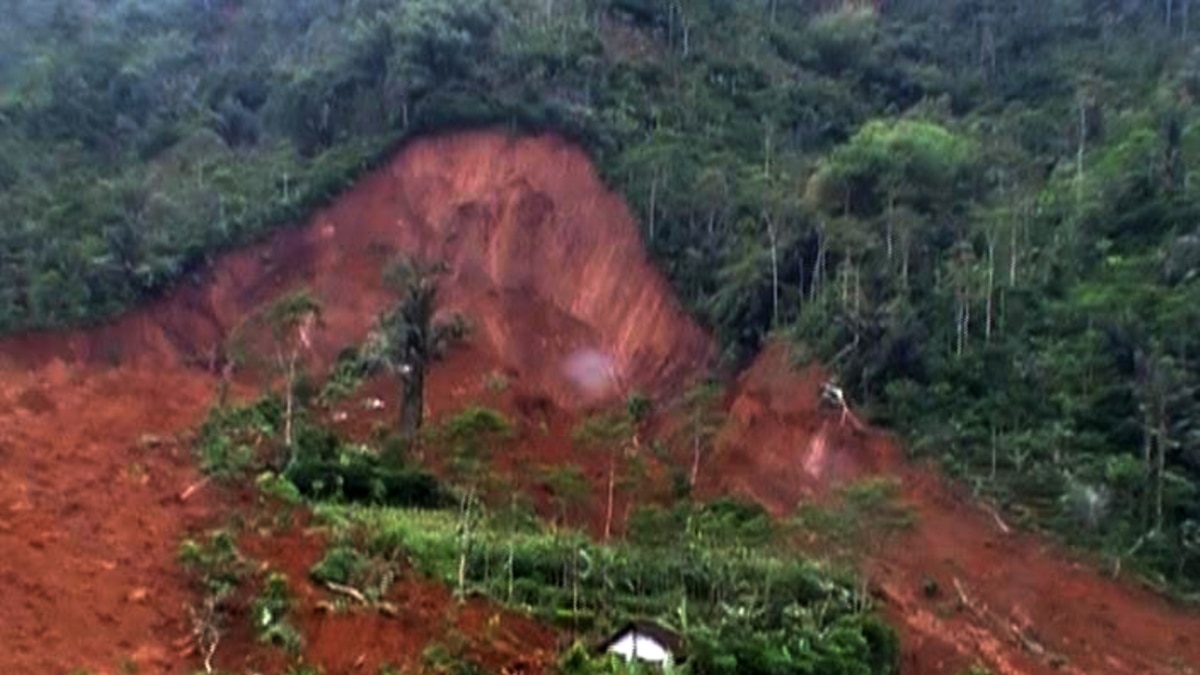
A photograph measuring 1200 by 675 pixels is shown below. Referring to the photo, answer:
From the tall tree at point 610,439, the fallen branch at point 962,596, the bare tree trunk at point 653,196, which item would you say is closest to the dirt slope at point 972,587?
the fallen branch at point 962,596

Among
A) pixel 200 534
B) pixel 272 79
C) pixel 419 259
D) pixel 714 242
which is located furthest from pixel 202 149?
pixel 200 534

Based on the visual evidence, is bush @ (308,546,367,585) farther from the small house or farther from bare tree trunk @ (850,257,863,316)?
bare tree trunk @ (850,257,863,316)

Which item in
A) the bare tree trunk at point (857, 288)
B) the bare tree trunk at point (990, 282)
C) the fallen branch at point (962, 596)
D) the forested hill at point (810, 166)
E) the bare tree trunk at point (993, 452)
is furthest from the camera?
the bare tree trunk at point (990, 282)

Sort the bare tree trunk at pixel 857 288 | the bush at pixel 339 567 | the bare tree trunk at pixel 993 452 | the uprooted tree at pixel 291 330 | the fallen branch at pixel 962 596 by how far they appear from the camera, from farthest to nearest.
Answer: the uprooted tree at pixel 291 330
the bare tree trunk at pixel 857 288
the bare tree trunk at pixel 993 452
the fallen branch at pixel 962 596
the bush at pixel 339 567

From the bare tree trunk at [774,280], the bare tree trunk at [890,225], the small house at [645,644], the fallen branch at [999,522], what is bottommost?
the small house at [645,644]

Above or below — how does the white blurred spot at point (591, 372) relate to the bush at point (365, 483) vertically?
above

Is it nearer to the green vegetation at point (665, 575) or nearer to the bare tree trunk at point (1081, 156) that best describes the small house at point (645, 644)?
the green vegetation at point (665, 575)

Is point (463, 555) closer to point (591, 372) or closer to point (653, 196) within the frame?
point (591, 372)
